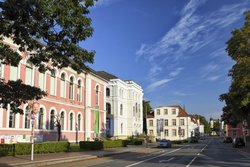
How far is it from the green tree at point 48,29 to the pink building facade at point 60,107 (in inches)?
754

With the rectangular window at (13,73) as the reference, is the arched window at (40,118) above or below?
below

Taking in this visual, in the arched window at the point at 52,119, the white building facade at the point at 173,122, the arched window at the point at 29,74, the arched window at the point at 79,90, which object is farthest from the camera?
the white building facade at the point at 173,122

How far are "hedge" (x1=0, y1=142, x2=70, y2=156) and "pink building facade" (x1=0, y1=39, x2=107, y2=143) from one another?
4184mm

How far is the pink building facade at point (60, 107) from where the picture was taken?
34.0m

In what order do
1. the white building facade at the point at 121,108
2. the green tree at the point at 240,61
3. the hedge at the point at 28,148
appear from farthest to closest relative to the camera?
1. the white building facade at the point at 121,108
2. the green tree at the point at 240,61
3. the hedge at the point at 28,148

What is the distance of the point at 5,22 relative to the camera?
1120cm

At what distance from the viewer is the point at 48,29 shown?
11.1 metres

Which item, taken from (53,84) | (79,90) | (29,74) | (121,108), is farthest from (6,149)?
(121,108)

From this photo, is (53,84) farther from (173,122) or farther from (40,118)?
(173,122)

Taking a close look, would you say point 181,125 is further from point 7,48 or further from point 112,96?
point 7,48

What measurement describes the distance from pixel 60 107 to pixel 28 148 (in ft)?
57.2

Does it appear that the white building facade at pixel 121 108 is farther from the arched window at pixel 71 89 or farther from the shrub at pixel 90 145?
the shrub at pixel 90 145

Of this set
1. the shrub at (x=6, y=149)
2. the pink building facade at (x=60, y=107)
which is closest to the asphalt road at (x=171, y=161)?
the shrub at (x=6, y=149)

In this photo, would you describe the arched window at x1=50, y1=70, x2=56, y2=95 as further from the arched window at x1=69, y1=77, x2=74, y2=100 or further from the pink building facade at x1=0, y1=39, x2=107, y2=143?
the arched window at x1=69, y1=77, x2=74, y2=100
